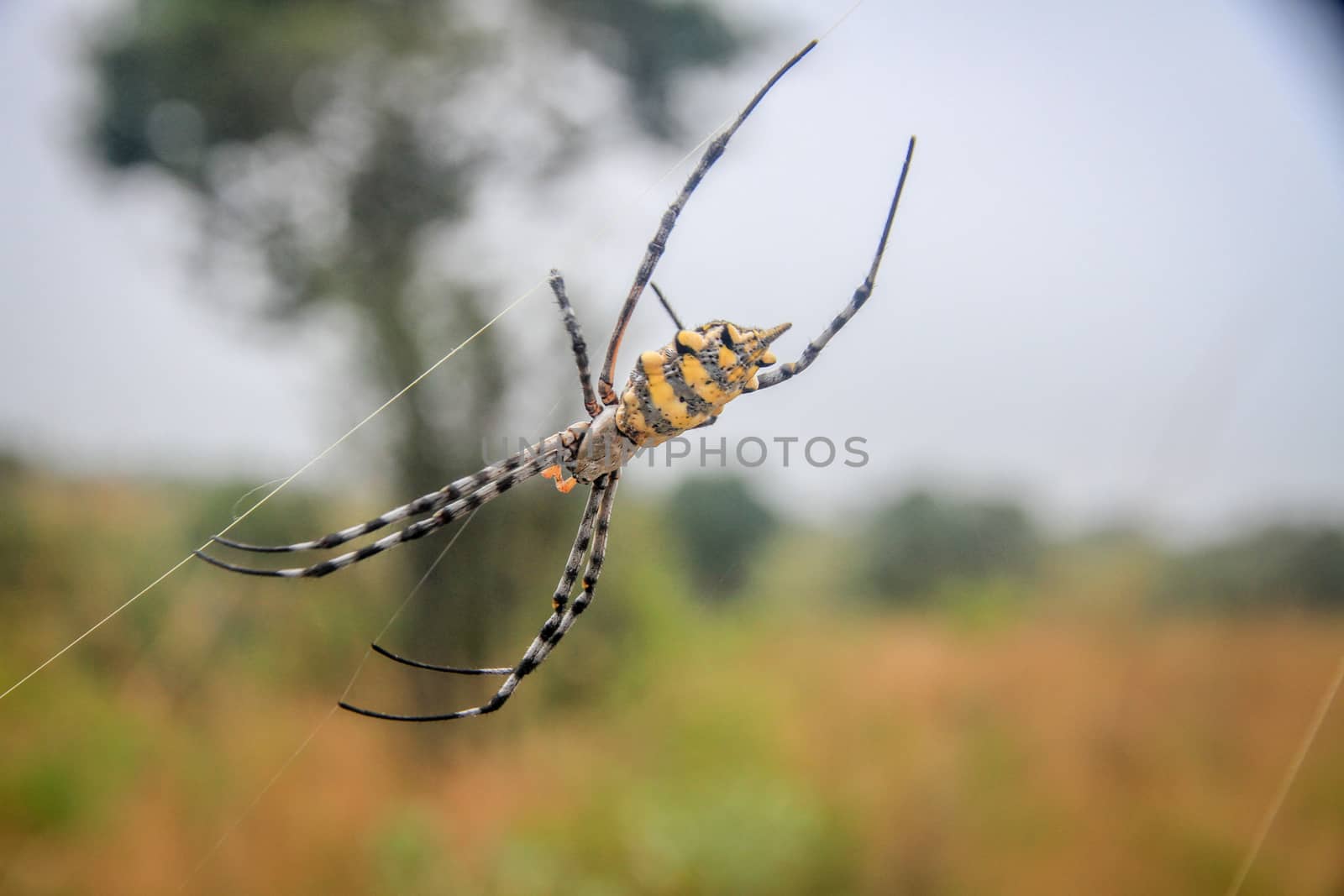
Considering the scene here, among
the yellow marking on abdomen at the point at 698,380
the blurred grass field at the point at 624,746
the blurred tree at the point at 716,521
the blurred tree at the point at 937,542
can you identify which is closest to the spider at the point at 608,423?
the yellow marking on abdomen at the point at 698,380

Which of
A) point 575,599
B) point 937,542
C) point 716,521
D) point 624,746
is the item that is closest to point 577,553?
point 575,599

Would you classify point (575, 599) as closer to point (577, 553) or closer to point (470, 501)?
point (577, 553)

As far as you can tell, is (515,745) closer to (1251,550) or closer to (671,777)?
(671,777)

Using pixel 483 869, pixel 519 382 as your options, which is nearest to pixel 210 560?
pixel 483 869

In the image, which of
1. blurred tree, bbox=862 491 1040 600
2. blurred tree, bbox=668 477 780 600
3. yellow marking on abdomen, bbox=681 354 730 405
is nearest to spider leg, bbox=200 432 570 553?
yellow marking on abdomen, bbox=681 354 730 405

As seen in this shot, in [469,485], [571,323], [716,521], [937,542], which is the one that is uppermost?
[716,521]

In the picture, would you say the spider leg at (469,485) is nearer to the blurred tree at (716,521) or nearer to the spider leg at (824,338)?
the spider leg at (824,338)
